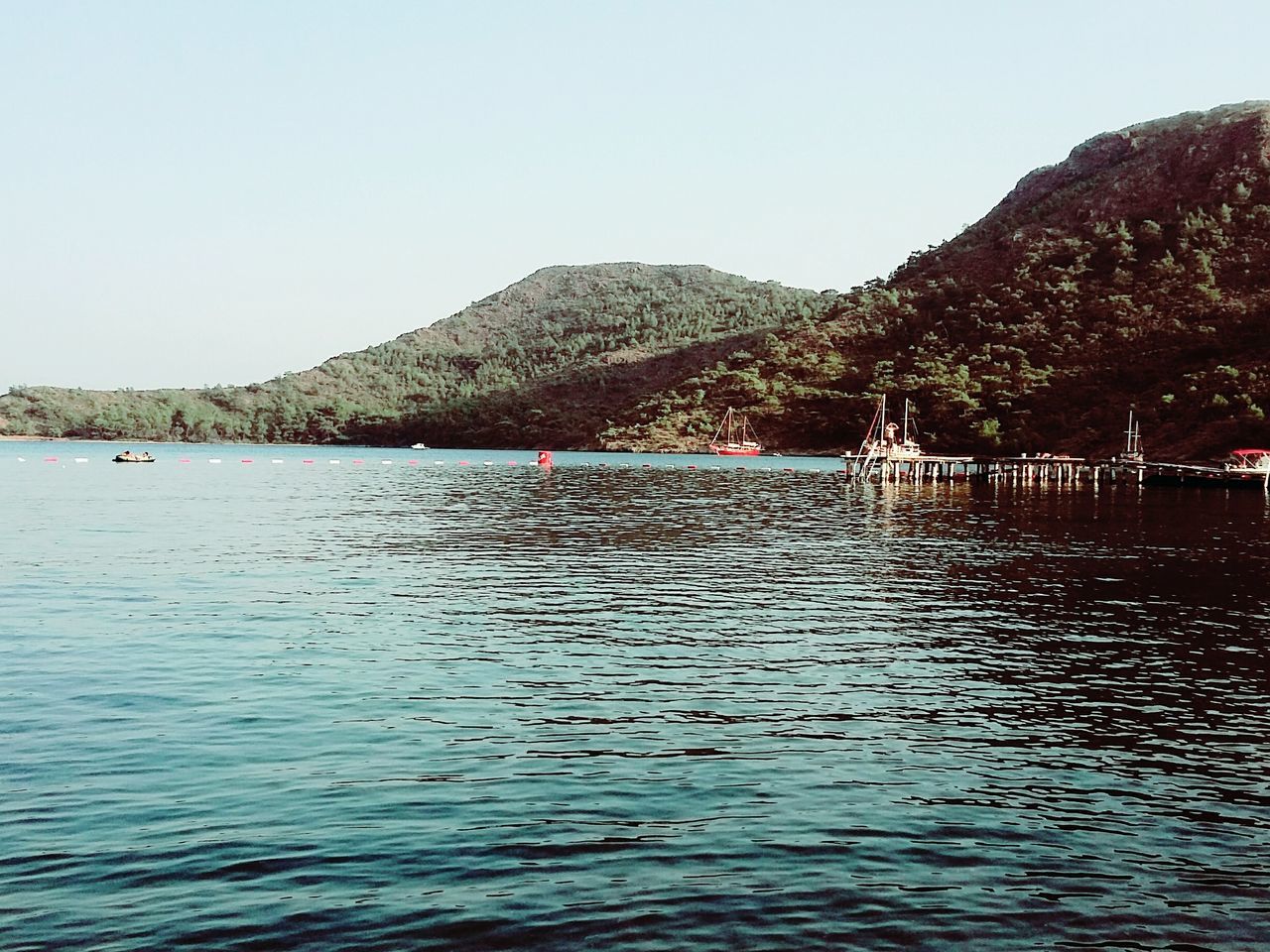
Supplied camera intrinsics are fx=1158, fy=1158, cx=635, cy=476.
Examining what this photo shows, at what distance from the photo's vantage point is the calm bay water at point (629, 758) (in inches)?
551

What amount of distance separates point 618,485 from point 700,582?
3486 inches

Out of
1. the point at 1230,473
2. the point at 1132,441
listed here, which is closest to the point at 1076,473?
the point at 1132,441

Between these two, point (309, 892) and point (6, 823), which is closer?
point (309, 892)

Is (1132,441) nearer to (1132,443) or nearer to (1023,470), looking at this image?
(1132,443)

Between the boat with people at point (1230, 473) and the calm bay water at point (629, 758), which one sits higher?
the boat with people at point (1230, 473)

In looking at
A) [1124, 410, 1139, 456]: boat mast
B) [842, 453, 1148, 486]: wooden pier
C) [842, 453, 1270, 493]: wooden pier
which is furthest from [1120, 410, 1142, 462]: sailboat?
[842, 453, 1148, 486]: wooden pier

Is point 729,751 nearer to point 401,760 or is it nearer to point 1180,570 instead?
point 401,760

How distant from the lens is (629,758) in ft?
67.9

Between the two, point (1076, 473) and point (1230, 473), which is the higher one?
point (1230, 473)

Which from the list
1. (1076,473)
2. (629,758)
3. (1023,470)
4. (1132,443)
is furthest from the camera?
(1132,443)

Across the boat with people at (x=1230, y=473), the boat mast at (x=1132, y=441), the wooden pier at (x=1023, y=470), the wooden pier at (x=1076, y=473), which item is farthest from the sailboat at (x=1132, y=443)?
the boat with people at (x=1230, y=473)

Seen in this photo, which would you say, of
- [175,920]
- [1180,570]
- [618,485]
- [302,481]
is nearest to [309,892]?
[175,920]

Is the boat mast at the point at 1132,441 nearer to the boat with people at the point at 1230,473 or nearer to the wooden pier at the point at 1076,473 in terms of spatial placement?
the wooden pier at the point at 1076,473

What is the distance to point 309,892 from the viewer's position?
1437 centimetres
